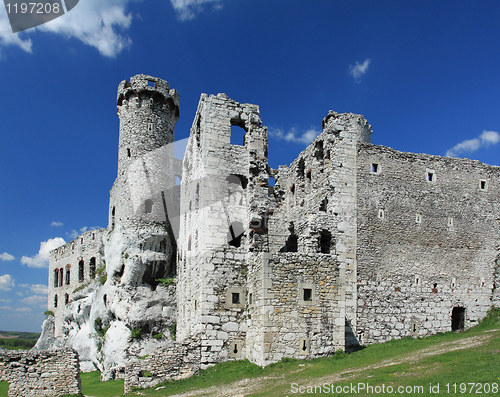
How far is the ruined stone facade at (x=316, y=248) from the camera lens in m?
16.1

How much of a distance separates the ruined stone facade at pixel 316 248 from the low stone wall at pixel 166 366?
0.17 ft

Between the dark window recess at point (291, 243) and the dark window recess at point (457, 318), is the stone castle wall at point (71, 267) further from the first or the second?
the dark window recess at point (457, 318)

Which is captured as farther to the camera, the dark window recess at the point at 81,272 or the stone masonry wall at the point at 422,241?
the dark window recess at the point at 81,272

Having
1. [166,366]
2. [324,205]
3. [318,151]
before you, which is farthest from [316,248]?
[166,366]

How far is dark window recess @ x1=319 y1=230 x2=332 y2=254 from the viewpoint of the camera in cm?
2091

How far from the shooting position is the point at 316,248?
1980 centimetres

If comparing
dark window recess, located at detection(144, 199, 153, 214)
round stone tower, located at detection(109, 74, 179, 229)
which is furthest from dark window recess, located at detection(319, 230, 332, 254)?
dark window recess, located at detection(144, 199, 153, 214)

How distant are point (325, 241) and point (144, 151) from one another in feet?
51.3

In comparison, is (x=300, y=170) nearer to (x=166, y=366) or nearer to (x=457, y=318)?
(x=457, y=318)

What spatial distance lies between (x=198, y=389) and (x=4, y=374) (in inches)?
259

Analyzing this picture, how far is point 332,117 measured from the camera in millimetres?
24328

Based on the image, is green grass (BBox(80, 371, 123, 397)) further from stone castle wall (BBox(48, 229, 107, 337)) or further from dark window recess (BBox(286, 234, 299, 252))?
stone castle wall (BBox(48, 229, 107, 337))

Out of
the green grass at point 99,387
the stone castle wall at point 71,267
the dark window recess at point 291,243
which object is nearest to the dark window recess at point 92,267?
the stone castle wall at point 71,267

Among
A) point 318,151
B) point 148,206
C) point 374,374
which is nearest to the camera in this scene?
point 374,374
